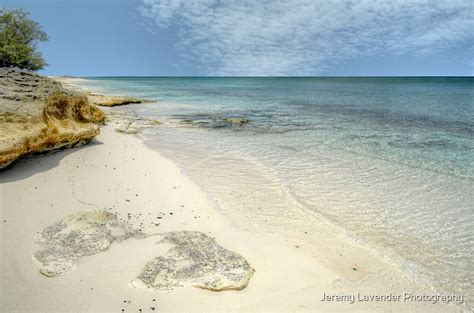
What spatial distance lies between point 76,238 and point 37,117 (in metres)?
4.40

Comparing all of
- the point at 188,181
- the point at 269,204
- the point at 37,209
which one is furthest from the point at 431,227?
the point at 37,209

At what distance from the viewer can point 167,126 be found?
17359 millimetres

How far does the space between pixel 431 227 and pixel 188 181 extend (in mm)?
5747

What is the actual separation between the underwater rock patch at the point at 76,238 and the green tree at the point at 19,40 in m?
22.2

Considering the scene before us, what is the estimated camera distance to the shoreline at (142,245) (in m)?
4.05

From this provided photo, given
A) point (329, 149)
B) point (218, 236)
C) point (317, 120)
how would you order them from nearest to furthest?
point (218, 236) < point (329, 149) < point (317, 120)

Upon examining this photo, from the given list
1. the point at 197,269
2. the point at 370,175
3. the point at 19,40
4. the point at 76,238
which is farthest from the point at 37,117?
the point at 19,40

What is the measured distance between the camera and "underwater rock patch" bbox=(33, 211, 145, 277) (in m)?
4.50

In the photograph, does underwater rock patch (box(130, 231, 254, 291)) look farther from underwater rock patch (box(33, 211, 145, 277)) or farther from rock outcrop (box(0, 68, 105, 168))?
rock outcrop (box(0, 68, 105, 168))

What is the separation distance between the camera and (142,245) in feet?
16.8

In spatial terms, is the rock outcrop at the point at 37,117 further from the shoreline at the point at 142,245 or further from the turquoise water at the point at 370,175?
the turquoise water at the point at 370,175

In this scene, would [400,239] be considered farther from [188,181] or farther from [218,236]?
[188,181]

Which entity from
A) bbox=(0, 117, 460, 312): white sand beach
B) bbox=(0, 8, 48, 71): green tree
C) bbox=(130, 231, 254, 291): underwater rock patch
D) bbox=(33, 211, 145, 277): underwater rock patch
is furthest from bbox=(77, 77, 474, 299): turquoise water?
bbox=(0, 8, 48, 71): green tree

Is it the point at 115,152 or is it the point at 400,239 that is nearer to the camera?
the point at 400,239
